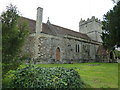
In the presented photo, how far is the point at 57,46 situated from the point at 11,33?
18.1 metres

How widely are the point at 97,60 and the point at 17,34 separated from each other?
1210 inches

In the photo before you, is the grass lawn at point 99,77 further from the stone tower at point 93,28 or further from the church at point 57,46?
the stone tower at point 93,28

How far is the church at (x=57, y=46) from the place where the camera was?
67.2ft

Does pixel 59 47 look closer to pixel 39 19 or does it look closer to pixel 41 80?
pixel 39 19

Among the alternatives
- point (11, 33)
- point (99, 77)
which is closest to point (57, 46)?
point (99, 77)

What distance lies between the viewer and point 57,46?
23.2m

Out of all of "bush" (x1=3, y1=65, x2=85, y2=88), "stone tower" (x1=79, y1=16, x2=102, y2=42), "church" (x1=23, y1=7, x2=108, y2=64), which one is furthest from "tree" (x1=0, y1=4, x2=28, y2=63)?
"stone tower" (x1=79, y1=16, x2=102, y2=42)

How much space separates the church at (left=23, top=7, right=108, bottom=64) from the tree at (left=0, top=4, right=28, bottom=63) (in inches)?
371

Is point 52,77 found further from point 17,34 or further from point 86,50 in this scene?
point 86,50

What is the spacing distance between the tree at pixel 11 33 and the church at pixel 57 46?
30.9 ft

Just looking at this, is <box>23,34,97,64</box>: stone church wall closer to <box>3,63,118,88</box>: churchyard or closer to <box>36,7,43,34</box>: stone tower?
<box>36,7,43,34</box>: stone tower

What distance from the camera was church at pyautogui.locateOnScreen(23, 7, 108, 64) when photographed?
20470 millimetres

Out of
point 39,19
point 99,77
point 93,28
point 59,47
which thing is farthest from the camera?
point 93,28

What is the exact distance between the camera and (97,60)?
32625 mm
